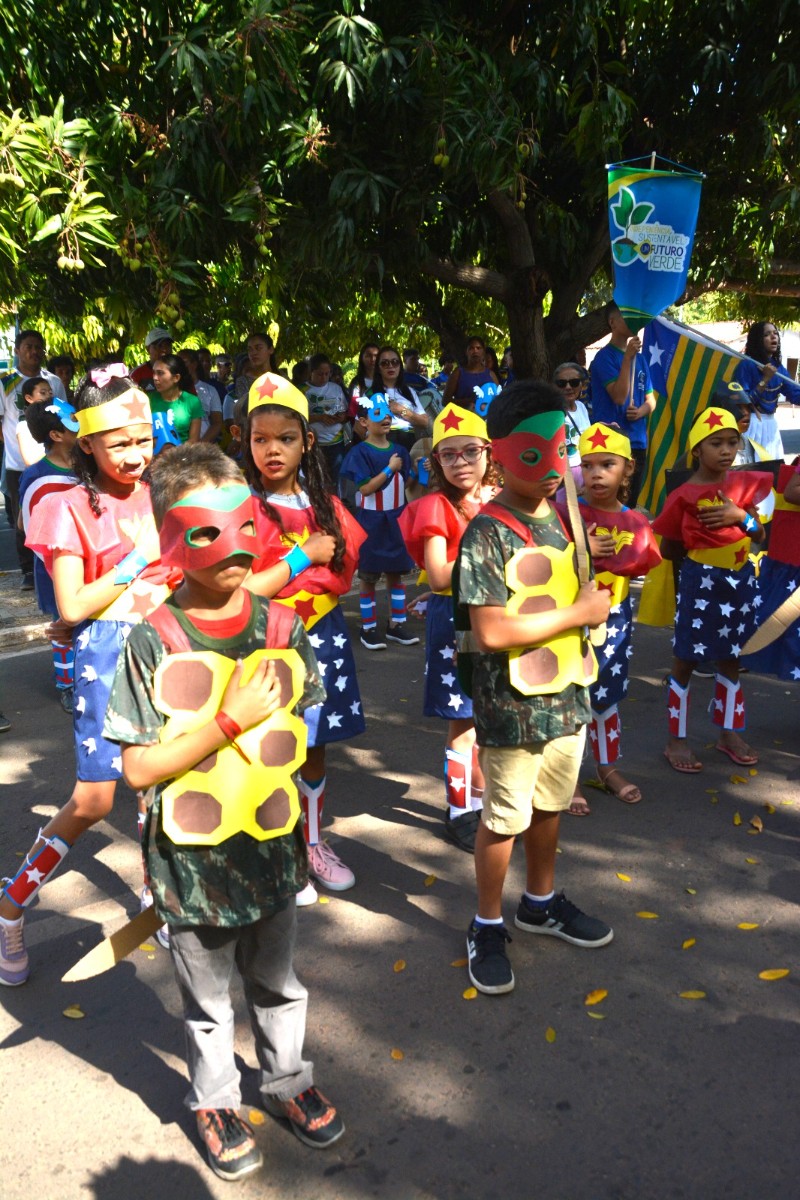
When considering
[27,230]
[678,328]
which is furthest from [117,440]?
[678,328]

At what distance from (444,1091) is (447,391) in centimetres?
857

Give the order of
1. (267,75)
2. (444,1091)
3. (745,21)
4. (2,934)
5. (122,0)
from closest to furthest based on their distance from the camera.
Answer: (444,1091) → (2,934) → (267,75) → (122,0) → (745,21)

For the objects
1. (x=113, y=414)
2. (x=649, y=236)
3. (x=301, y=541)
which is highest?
(x=649, y=236)

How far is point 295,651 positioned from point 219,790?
14.8 inches

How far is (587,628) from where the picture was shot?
3.07 m

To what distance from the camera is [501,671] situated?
2979 millimetres

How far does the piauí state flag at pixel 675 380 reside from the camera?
6.58 m

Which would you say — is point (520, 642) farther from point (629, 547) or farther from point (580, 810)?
point (580, 810)

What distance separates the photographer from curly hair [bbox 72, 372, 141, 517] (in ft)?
10.5

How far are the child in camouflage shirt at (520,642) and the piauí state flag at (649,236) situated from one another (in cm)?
121

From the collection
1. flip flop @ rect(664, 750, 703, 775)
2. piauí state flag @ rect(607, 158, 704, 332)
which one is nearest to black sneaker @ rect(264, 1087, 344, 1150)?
flip flop @ rect(664, 750, 703, 775)

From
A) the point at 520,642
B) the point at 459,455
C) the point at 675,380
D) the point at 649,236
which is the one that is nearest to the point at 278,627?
the point at 520,642

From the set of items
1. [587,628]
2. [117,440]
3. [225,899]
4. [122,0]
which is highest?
[122,0]

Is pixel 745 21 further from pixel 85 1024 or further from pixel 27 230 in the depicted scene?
pixel 85 1024
